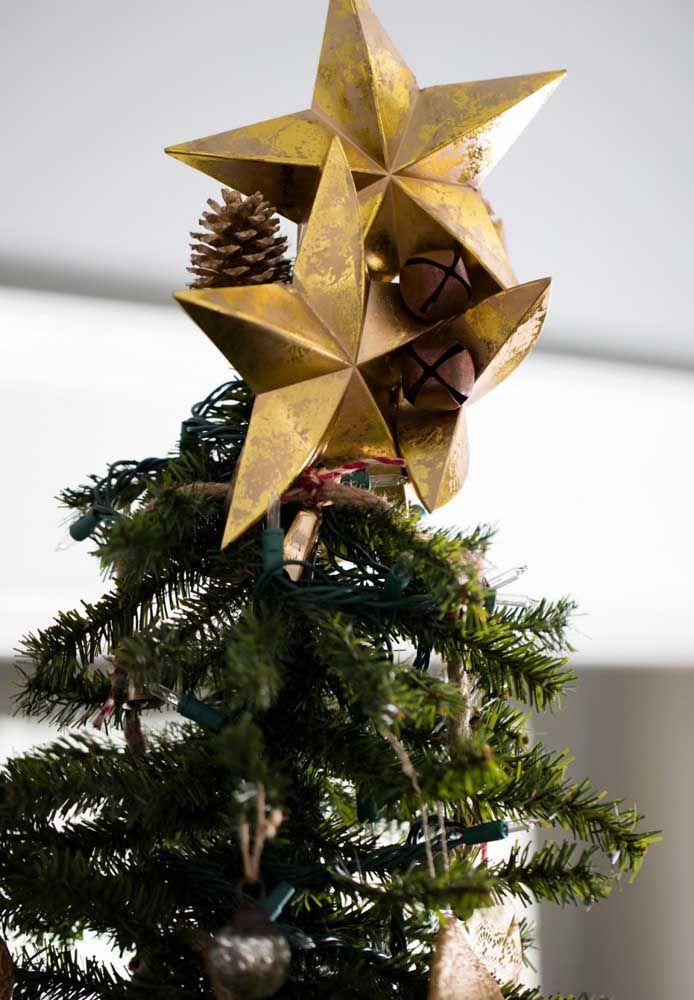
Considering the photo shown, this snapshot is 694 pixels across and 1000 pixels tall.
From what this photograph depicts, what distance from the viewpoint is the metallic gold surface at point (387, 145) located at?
1.37 feet

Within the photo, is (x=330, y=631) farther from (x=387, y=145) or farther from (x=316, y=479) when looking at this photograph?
(x=387, y=145)

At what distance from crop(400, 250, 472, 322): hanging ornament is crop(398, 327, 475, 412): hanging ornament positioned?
0.01m

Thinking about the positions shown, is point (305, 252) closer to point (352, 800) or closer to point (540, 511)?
point (352, 800)

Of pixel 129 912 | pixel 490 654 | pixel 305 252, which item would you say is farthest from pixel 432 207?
pixel 129 912

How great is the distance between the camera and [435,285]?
405 millimetres

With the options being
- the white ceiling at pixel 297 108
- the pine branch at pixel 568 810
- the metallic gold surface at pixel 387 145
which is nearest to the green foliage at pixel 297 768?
the pine branch at pixel 568 810

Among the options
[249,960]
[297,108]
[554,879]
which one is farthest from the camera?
[297,108]

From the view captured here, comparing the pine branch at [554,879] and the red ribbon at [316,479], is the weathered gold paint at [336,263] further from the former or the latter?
the pine branch at [554,879]

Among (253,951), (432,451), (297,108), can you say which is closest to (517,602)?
(432,451)

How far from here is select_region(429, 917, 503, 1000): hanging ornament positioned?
33 centimetres

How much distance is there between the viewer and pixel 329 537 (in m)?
0.42

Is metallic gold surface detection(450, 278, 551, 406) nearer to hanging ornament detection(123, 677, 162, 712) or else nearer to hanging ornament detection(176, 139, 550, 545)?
hanging ornament detection(176, 139, 550, 545)

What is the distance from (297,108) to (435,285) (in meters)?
0.62

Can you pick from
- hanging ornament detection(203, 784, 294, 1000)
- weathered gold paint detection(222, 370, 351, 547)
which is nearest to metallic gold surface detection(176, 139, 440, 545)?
weathered gold paint detection(222, 370, 351, 547)
